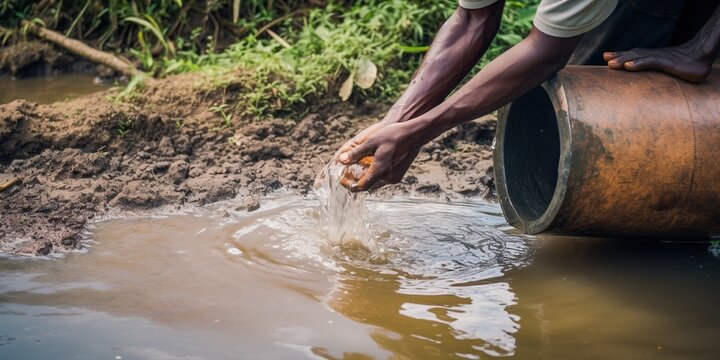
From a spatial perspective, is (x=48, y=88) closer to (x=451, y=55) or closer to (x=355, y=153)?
(x=451, y=55)

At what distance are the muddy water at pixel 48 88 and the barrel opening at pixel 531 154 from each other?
9.56ft

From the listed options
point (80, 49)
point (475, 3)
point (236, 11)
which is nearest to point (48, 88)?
point (80, 49)

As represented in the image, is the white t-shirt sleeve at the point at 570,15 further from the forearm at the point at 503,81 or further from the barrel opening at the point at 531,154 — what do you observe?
the barrel opening at the point at 531,154

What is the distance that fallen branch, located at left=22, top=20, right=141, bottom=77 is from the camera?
5.78m

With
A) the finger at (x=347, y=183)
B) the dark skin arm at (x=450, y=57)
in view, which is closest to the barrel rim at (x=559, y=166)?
the dark skin arm at (x=450, y=57)

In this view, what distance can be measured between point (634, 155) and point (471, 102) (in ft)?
1.85

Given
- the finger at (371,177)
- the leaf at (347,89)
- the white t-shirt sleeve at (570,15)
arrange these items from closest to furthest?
the white t-shirt sleeve at (570,15), the finger at (371,177), the leaf at (347,89)

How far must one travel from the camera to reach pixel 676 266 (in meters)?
3.21

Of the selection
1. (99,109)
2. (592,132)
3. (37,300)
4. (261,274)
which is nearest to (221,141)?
(99,109)

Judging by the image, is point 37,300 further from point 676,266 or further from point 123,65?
point 123,65

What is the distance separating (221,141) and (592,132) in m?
2.12

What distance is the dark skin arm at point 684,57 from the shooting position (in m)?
3.10

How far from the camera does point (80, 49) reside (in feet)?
19.8

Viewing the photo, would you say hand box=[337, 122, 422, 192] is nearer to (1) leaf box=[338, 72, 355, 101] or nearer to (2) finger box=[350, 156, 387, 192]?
(2) finger box=[350, 156, 387, 192]
